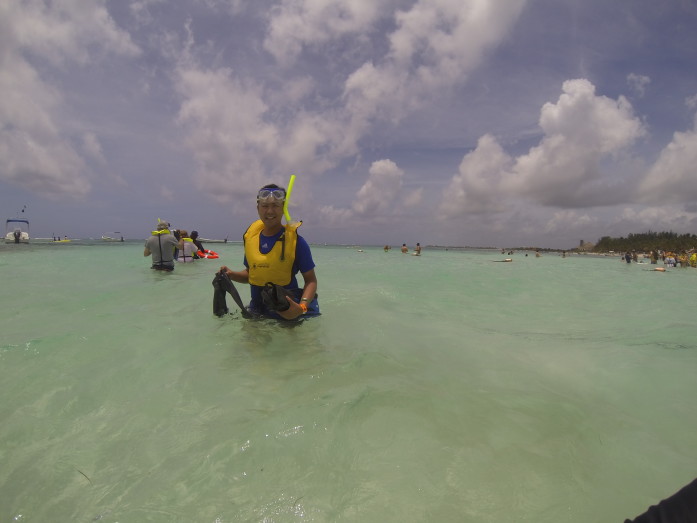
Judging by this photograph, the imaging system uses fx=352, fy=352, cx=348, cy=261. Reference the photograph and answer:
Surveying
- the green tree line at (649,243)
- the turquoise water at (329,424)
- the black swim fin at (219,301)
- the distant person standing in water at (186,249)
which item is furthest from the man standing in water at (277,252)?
the green tree line at (649,243)

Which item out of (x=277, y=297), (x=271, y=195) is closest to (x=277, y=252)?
(x=271, y=195)

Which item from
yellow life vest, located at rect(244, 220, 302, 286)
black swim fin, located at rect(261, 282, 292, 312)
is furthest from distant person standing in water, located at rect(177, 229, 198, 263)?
black swim fin, located at rect(261, 282, 292, 312)

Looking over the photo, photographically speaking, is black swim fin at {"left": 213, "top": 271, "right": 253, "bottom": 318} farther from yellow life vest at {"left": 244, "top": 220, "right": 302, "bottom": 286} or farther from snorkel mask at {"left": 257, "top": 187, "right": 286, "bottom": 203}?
snorkel mask at {"left": 257, "top": 187, "right": 286, "bottom": 203}

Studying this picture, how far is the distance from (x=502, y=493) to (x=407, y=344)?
2.62 m

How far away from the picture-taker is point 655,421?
8.46ft

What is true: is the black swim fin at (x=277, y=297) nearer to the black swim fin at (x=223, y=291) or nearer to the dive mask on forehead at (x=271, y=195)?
the black swim fin at (x=223, y=291)

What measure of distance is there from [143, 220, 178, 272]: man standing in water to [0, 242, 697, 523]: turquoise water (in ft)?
24.2

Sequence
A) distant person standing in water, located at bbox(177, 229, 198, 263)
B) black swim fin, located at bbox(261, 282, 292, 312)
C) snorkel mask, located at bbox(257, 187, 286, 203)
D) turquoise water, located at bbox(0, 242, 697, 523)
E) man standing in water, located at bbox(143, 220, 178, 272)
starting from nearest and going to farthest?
1. turquoise water, located at bbox(0, 242, 697, 523)
2. black swim fin, located at bbox(261, 282, 292, 312)
3. snorkel mask, located at bbox(257, 187, 286, 203)
4. man standing in water, located at bbox(143, 220, 178, 272)
5. distant person standing in water, located at bbox(177, 229, 198, 263)

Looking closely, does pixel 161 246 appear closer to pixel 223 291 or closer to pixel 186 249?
pixel 186 249

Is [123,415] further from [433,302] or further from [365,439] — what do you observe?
[433,302]

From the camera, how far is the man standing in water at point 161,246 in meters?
11.9

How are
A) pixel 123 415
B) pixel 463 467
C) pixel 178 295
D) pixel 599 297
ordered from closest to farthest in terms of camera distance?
pixel 463 467, pixel 123 415, pixel 178 295, pixel 599 297

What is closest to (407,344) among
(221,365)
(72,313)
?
(221,365)

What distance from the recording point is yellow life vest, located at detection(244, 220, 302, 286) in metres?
4.38
